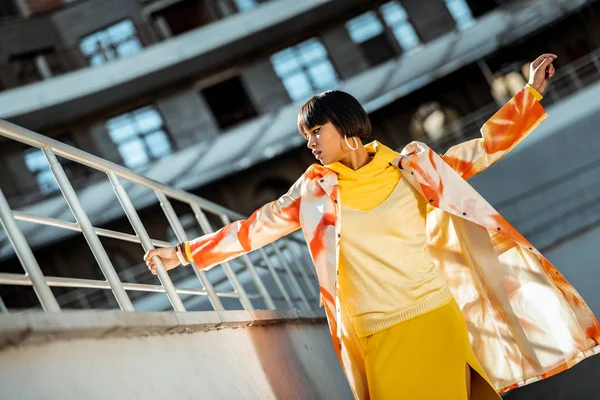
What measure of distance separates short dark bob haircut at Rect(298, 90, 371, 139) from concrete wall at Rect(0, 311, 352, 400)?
70cm

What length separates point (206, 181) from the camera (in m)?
12.9

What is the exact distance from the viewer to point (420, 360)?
197 centimetres

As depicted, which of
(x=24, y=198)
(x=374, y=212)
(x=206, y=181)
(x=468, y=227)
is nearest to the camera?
(x=374, y=212)

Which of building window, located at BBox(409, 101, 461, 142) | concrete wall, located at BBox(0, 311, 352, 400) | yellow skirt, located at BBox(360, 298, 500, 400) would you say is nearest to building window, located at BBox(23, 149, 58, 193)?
building window, located at BBox(409, 101, 461, 142)

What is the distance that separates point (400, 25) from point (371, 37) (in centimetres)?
76

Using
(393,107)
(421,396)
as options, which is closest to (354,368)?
(421,396)

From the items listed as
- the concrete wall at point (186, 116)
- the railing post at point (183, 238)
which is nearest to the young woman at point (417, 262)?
the railing post at point (183, 238)

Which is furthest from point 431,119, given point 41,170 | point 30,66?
point 30,66

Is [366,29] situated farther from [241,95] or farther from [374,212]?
[374,212]

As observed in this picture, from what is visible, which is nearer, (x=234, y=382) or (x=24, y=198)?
(x=234, y=382)

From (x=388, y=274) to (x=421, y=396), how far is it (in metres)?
0.38

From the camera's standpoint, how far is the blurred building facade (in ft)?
43.1

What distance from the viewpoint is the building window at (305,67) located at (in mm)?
14844

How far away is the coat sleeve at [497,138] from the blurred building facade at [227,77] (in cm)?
1067
